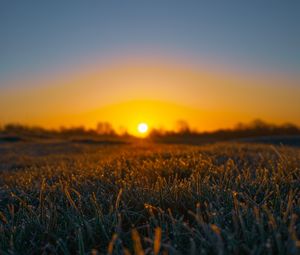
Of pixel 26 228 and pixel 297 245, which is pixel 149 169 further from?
pixel 297 245

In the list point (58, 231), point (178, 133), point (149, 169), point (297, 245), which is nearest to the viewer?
point (297, 245)

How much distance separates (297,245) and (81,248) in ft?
2.84

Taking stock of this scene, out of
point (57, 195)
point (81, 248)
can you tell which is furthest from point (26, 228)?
point (57, 195)

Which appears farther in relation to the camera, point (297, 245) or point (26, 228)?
point (26, 228)

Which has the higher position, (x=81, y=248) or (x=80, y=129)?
(x=80, y=129)

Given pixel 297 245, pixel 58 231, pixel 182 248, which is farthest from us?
pixel 58 231

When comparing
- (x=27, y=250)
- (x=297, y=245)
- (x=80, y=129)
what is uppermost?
(x=80, y=129)

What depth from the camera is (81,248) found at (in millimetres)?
1498

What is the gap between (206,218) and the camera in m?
1.68

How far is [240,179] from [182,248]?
0.90m

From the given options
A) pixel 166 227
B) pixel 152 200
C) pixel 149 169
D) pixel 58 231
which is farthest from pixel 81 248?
pixel 149 169

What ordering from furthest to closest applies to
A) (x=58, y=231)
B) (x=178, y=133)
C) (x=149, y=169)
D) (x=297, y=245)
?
(x=178, y=133) < (x=149, y=169) < (x=58, y=231) < (x=297, y=245)

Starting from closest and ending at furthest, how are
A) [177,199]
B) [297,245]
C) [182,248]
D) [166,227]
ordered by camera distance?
1. [297,245]
2. [182,248]
3. [166,227]
4. [177,199]

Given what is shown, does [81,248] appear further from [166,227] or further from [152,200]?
[152,200]
